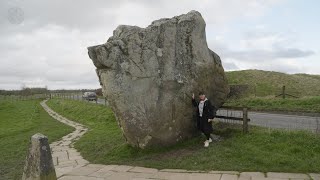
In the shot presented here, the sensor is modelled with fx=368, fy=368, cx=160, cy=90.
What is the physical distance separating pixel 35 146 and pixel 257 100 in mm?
17748

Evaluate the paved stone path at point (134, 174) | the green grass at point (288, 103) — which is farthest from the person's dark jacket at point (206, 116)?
the green grass at point (288, 103)

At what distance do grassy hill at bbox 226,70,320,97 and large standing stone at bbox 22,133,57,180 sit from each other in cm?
2466

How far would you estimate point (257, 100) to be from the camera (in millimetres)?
22531

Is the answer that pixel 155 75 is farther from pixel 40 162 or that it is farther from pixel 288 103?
pixel 288 103

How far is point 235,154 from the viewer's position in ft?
30.6

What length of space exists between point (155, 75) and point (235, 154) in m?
3.11

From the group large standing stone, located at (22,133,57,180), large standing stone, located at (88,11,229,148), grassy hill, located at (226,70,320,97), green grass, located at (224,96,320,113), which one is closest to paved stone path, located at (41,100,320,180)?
large standing stone, located at (88,11,229,148)

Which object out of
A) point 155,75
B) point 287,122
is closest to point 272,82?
point 287,122

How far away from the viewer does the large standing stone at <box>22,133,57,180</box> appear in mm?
6719

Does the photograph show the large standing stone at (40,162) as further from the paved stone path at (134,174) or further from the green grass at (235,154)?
the green grass at (235,154)

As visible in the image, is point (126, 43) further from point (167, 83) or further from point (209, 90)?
point (209, 90)

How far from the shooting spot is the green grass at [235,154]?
8539 mm

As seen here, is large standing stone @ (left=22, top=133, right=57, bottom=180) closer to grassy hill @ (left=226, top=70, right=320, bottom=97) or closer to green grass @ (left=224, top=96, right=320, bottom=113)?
green grass @ (left=224, top=96, right=320, bottom=113)

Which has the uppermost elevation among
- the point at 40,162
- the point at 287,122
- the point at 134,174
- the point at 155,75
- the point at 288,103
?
the point at 155,75
